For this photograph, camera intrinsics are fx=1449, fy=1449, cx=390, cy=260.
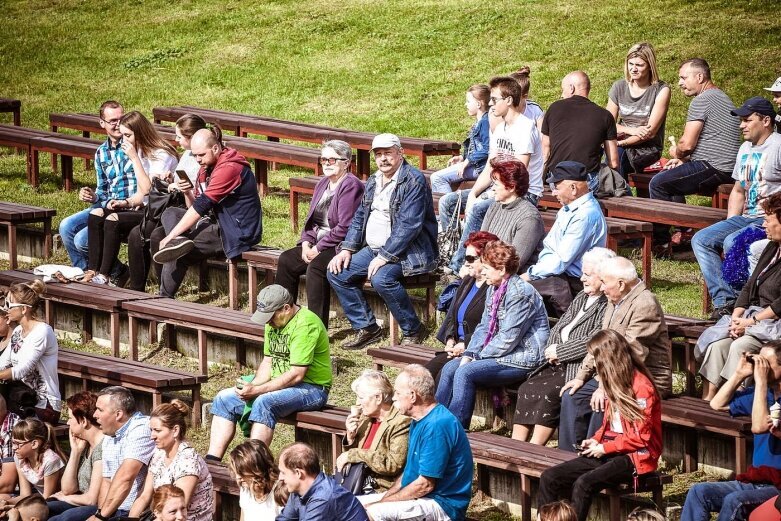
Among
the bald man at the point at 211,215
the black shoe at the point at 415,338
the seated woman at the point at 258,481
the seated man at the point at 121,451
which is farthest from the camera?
the bald man at the point at 211,215

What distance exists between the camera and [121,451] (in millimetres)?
9453

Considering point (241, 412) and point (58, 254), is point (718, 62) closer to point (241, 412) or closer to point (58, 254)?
point (58, 254)

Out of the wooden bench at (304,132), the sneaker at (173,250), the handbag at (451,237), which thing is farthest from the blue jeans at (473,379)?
the wooden bench at (304,132)

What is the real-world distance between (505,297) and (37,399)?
3.71 meters

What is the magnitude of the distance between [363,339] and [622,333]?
136 inches

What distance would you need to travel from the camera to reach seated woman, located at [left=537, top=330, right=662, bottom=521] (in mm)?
8188

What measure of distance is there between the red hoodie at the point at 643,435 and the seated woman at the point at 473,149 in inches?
183

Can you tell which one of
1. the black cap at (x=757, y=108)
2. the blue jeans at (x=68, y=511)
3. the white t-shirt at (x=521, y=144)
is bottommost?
the blue jeans at (x=68, y=511)

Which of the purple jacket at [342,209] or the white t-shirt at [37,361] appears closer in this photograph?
the white t-shirt at [37,361]

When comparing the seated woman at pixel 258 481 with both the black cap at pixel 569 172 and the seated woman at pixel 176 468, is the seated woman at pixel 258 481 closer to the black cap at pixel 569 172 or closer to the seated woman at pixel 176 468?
the seated woman at pixel 176 468

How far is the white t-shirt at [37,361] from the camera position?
10.7 metres

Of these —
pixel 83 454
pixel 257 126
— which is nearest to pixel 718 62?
pixel 257 126

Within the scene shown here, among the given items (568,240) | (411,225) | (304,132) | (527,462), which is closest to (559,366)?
(527,462)

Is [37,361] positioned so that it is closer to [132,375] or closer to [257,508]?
[132,375]
